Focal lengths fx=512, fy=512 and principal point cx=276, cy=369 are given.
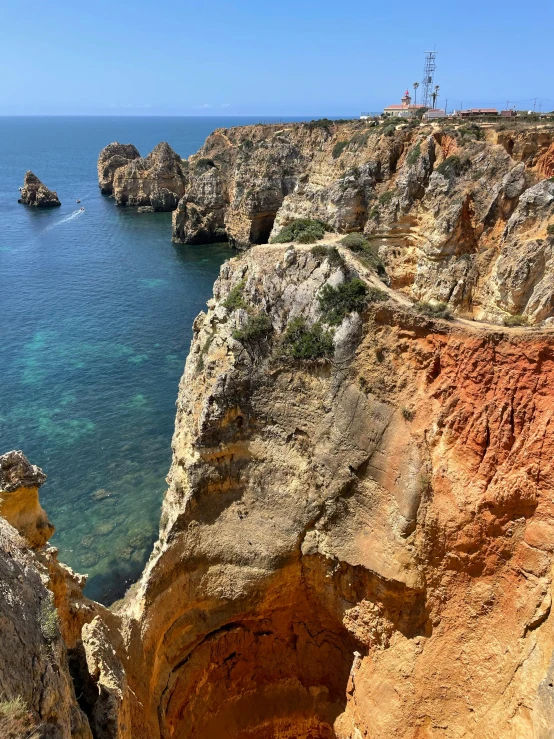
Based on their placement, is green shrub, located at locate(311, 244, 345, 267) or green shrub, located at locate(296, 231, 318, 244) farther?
green shrub, located at locate(296, 231, 318, 244)

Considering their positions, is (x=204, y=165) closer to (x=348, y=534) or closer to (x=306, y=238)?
(x=306, y=238)

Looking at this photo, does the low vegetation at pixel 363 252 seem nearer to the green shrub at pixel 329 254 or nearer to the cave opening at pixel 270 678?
the green shrub at pixel 329 254

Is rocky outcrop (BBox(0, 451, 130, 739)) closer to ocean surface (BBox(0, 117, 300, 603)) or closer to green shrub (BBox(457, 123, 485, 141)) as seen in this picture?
ocean surface (BBox(0, 117, 300, 603))

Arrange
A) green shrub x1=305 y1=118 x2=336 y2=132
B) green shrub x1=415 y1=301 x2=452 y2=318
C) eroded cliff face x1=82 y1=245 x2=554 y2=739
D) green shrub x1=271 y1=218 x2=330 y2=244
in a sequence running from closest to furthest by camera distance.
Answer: eroded cliff face x1=82 y1=245 x2=554 y2=739 → green shrub x1=415 y1=301 x2=452 y2=318 → green shrub x1=271 y1=218 x2=330 y2=244 → green shrub x1=305 y1=118 x2=336 y2=132

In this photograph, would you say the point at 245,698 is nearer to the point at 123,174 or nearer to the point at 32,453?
the point at 32,453

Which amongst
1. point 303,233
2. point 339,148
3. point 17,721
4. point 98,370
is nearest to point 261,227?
point 339,148

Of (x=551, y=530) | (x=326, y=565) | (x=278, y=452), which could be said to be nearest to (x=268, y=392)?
(x=278, y=452)

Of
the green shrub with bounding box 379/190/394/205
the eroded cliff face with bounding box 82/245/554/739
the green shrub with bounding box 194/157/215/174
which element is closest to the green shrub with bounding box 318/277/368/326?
the eroded cliff face with bounding box 82/245/554/739
